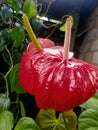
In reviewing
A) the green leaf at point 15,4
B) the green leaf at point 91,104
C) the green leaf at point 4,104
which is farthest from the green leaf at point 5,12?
the green leaf at point 91,104

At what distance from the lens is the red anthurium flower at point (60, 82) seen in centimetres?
38

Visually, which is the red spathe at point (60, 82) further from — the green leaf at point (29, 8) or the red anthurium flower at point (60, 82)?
the green leaf at point (29, 8)

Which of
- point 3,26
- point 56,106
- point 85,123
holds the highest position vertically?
point 3,26

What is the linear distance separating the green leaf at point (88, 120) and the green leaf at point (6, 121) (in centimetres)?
17

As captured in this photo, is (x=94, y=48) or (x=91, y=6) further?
(x=91, y=6)

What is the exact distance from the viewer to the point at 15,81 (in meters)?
0.68

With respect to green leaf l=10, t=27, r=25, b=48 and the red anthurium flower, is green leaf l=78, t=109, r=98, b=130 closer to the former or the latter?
the red anthurium flower

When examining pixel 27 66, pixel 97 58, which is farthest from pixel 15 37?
pixel 97 58

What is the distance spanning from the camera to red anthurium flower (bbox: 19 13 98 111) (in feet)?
1.26

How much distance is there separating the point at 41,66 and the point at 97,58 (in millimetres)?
1007

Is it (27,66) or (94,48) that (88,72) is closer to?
(27,66)

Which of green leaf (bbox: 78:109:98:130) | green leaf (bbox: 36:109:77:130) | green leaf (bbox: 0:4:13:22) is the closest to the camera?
green leaf (bbox: 78:109:98:130)

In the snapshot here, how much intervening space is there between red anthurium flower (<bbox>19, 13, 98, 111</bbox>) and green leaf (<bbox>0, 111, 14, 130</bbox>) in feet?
0.66

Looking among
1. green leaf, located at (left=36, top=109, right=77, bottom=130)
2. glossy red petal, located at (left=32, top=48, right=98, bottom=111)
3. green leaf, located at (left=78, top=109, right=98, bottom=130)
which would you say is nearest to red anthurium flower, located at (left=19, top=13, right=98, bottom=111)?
glossy red petal, located at (left=32, top=48, right=98, bottom=111)
